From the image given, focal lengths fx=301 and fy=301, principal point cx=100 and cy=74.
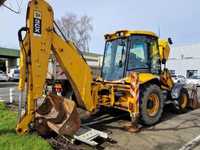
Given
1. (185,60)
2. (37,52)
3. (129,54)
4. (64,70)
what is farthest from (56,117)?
(185,60)

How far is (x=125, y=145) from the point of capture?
22.7 feet

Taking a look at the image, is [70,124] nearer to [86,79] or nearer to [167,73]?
[86,79]

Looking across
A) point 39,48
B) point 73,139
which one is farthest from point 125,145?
point 39,48

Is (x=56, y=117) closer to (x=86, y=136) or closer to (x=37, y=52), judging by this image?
(x=86, y=136)

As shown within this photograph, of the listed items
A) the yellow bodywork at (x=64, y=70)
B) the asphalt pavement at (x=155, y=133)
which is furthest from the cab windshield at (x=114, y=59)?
the asphalt pavement at (x=155, y=133)

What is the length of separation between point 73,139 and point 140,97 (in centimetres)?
286

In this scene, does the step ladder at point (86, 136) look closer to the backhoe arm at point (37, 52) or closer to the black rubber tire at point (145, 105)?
the backhoe arm at point (37, 52)

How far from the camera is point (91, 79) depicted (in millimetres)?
8102

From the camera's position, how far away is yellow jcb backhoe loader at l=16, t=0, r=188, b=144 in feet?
21.5

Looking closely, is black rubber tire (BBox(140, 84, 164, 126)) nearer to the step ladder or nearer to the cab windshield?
the cab windshield

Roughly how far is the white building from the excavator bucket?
35.9m

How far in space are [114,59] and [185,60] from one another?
114 ft

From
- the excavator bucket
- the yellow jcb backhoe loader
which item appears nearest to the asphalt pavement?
the yellow jcb backhoe loader

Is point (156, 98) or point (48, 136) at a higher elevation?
point (156, 98)
